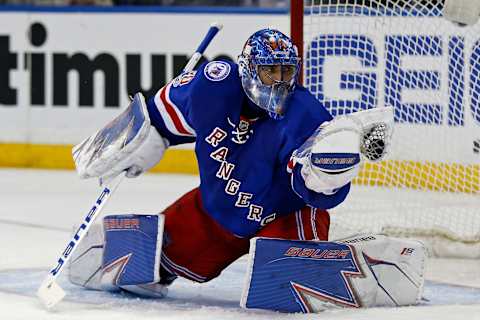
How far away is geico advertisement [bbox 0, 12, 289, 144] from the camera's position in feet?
26.6

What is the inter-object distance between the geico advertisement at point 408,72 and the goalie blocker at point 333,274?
5.48 feet

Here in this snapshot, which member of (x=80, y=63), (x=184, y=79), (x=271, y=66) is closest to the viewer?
(x=271, y=66)

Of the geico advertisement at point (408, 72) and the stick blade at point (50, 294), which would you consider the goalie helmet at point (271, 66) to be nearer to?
the stick blade at point (50, 294)

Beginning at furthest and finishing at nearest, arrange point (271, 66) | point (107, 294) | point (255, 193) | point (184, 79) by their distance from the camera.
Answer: point (107, 294), point (184, 79), point (255, 193), point (271, 66)

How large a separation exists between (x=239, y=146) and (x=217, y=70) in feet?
0.77

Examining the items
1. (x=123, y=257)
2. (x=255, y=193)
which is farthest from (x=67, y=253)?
(x=255, y=193)

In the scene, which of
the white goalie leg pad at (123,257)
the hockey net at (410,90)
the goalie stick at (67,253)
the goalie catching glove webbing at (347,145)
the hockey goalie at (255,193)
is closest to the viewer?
the goalie catching glove webbing at (347,145)

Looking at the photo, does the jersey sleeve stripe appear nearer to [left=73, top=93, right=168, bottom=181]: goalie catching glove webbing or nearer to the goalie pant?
[left=73, top=93, right=168, bottom=181]: goalie catching glove webbing

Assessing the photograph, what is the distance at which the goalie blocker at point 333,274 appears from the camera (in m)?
3.98

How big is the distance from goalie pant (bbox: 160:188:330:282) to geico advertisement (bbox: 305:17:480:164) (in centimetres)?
157

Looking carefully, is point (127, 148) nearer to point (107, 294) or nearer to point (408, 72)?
point (107, 294)

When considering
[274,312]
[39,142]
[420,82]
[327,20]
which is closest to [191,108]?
[274,312]

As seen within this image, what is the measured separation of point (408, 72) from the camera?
Answer: 237 inches

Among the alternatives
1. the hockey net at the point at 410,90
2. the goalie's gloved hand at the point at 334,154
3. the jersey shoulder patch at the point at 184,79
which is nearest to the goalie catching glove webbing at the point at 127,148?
the jersey shoulder patch at the point at 184,79
